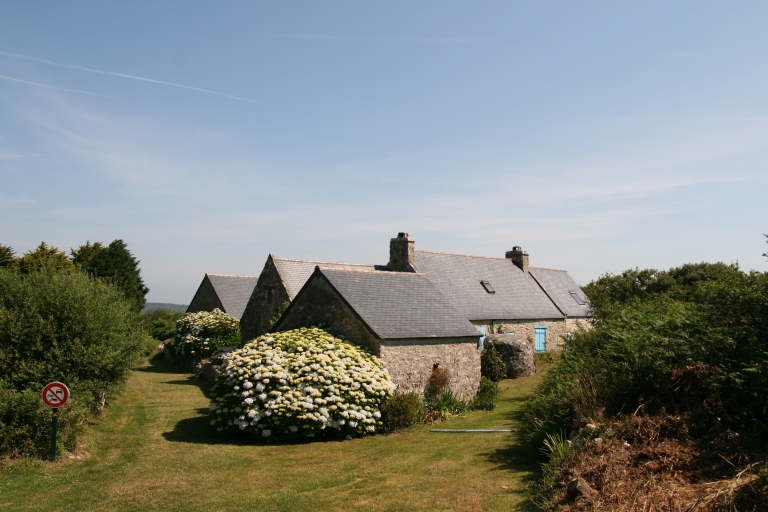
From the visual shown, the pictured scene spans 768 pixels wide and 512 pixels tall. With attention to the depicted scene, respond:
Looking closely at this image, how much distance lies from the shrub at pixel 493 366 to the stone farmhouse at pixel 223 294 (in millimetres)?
15920

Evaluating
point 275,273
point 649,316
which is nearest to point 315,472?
point 649,316

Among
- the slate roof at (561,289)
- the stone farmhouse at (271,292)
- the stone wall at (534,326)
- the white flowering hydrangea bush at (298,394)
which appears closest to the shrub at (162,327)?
the stone farmhouse at (271,292)

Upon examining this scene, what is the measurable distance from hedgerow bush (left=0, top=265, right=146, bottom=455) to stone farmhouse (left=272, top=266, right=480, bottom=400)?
5304mm

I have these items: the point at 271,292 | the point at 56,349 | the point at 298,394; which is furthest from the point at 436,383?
the point at 271,292

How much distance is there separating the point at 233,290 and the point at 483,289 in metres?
15.7

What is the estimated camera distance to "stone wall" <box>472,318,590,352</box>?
25.4 metres

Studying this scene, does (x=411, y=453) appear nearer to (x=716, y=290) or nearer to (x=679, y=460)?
(x=679, y=460)

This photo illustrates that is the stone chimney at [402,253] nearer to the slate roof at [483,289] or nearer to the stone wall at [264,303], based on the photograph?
the slate roof at [483,289]

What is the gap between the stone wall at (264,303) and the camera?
24203mm

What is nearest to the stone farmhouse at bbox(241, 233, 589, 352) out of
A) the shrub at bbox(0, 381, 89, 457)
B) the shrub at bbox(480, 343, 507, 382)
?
the shrub at bbox(480, 343, 507, 382)

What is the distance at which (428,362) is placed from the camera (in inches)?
621

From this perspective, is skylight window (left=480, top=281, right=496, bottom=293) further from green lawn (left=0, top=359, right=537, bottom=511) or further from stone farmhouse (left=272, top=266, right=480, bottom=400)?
green lawn (left=0, top=359, right=537, bottom=511)

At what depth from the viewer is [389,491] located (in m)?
8.94

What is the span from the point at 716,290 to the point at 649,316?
179cm
